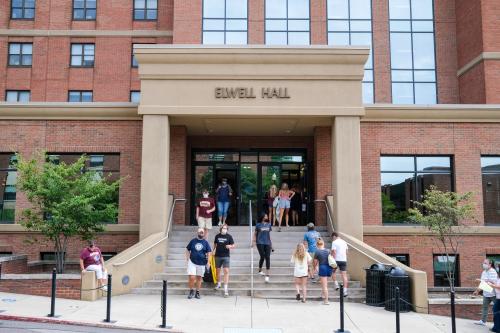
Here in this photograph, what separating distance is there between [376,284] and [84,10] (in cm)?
2749

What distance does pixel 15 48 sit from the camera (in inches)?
1312

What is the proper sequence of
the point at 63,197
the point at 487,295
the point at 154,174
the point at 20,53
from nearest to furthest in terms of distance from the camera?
the point at 487,295 < the point at 63,197 < the point at 154,174 < the point at 20,53

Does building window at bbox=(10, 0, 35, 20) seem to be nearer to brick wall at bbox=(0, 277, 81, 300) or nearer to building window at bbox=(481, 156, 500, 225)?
brick wall at bbox=(0, 277, 81, 300)

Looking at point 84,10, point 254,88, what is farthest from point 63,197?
point 84,10

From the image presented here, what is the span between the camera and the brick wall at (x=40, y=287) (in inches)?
524

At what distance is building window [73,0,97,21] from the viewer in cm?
3331

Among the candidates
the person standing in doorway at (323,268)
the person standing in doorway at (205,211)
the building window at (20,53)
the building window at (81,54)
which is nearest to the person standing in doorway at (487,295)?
the person standing in doorway at (323,268)

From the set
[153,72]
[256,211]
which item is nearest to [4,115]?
[153,72]

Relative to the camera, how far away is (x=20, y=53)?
3328 centimetres

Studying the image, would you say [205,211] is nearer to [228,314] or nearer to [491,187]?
[228,314]

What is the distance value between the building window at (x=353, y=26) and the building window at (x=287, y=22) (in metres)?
1.44

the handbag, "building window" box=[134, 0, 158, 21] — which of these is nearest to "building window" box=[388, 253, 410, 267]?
the handbag

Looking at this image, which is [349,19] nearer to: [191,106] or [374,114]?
[374,114]

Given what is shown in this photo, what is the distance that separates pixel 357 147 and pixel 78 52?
22.1 meters
